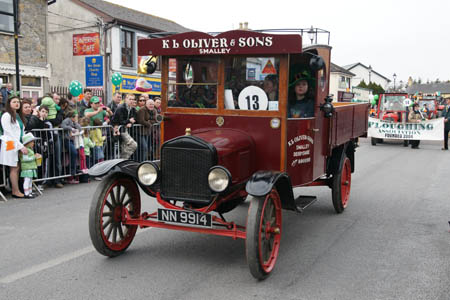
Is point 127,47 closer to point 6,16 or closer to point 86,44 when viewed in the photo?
point 86,44

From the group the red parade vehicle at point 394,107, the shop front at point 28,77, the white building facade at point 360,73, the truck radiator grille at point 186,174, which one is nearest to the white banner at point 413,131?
the red parade vehicle at point 394,107

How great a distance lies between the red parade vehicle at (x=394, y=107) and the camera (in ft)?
68.7

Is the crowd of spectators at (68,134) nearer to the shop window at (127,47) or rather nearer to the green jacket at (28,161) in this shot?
the green jacket at (28,161)

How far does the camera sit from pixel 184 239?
18.0 ft

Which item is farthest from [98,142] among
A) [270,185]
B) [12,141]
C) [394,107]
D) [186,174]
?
[394,107]

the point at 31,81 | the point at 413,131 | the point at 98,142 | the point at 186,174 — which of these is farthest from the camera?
the point at 31,81

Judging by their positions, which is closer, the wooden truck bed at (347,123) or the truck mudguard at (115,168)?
the truck mudguard at (115,168)

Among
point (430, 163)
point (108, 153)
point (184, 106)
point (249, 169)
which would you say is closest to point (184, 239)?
point (249, 169)

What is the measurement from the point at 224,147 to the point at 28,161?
4705 mm

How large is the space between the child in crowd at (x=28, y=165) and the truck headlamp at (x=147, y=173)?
13.3ft

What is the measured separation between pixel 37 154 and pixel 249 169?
477 centimetres

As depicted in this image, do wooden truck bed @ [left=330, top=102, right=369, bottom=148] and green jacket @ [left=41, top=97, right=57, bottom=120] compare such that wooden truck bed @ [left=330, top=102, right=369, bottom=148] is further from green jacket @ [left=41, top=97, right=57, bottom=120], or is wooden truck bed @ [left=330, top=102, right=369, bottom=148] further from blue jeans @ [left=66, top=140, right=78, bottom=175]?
green jacket @ [left=41, top=97, right=57, bottom=120]

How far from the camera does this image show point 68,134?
900 centimetres

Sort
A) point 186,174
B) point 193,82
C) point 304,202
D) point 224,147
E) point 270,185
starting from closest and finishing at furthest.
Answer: point 270,185, point 186,174, point 224,147, point 193,82, point 304,202
